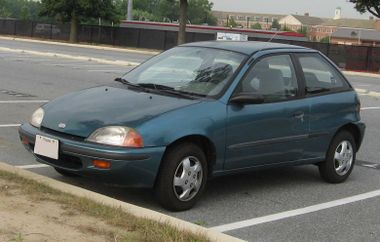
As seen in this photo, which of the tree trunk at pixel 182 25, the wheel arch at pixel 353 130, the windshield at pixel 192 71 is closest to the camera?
the windshield at pixel 192 71

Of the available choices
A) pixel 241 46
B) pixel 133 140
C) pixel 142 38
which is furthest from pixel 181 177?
pixel 142 38

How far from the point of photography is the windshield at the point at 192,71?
5.97 metres

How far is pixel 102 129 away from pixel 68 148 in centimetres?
34

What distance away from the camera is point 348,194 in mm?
6629

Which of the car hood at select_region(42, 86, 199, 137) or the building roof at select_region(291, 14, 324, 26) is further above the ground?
the building roof at select_region(291, 14, 324, 26)

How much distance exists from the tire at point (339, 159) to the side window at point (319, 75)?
57cm

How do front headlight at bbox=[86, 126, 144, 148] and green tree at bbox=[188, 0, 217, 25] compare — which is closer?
front headlight at bbox=[86, 126, 144, 148]

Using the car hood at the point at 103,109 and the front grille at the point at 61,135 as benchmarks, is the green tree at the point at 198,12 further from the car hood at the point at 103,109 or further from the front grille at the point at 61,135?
the front grille at the point at 61,135

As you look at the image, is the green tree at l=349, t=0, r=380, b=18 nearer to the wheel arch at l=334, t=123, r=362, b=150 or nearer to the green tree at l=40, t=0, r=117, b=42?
the green tree at l=40, t=0, r=117, b=42

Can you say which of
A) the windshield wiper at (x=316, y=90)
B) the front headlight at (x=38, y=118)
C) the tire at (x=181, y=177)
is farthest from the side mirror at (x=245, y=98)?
the front headlight at (x=38, y=118)

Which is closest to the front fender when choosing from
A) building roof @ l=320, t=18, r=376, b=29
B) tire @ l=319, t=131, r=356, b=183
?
tire @ l=319, t=131, r=356, b=183

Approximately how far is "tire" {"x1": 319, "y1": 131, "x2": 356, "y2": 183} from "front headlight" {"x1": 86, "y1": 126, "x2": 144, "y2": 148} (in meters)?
2.65

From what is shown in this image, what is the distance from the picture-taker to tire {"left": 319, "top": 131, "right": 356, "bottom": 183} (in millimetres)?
6945

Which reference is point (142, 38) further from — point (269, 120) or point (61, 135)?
point (61, 135)
